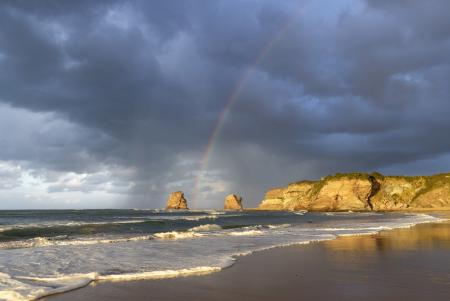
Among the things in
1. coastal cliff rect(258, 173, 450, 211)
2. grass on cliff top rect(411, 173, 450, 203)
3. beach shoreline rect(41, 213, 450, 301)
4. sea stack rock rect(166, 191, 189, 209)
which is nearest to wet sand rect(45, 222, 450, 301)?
beach shoreline rect(41, 213, 450, 301)

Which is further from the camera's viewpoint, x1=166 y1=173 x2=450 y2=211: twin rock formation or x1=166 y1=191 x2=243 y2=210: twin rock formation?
x1=166 y1=191 x2=243 y2=210: twin rock formation

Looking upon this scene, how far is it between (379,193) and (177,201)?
100255 millimetres

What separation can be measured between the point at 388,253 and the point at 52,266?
12726 millimetres

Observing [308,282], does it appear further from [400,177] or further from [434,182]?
[400,177]

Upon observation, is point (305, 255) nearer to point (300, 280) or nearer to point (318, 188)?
point (300, 280)

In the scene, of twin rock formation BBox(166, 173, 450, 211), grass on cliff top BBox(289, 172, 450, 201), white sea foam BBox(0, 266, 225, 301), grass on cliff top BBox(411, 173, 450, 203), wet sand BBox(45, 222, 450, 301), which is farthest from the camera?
grass on cliff top BBox(289, 172, 450, 201)

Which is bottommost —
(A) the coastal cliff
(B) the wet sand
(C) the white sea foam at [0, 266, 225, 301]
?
(B) the wet sand

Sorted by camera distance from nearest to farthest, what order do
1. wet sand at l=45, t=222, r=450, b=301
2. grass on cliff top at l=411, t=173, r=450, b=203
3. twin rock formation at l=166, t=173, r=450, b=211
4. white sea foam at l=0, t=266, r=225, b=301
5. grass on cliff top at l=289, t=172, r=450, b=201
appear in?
wet sand at l=45, t=222, r=450, b=301
white sea foam at l=0, t=266, r=225, b=301
twin rock formation at l=166, t=173, r=450, b=211
grass on cliff top at l=411, t=173, r=450, b=203
grass on cliff top at l=289, t=172, r=450, b=201

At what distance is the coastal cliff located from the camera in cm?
11147

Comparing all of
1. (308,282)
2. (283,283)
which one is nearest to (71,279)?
(283,283)

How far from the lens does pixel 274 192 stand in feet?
590

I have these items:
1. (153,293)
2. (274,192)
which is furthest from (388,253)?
(274,192)

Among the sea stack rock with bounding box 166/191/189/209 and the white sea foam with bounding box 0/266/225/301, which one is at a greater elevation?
the sea stack rock with bounding box 166/191/189/209

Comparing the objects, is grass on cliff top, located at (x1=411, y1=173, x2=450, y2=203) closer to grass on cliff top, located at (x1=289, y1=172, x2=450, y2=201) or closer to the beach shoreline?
grass on cliff top, located at (x1=289, y1=172, x2=450, y2=201)
